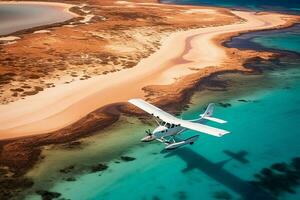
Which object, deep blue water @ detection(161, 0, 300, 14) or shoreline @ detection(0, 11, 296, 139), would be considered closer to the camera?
shoreline @ detection(0, 11, 296, 139)

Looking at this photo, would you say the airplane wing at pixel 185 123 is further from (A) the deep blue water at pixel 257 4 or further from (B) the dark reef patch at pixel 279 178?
(A) the deep blue water at pixel 257 4

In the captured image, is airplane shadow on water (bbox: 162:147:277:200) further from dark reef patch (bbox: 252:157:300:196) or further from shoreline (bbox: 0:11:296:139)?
shoreline (bbox: 0:11:296:139)

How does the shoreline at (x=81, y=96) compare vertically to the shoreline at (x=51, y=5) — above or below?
below

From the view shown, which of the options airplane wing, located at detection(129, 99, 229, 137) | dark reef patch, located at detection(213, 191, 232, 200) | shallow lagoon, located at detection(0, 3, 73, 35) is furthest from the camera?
shallow lagoon, located at detection(0, 3, 73, 35)

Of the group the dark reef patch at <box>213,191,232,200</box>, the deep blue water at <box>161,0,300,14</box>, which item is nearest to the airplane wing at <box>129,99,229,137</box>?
the dark reef patch at <box>213,191,232,200</box>

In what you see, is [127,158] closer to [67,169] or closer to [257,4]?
[67,169]

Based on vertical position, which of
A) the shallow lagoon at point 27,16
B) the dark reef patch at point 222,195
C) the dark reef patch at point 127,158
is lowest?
the dark reef patch at point 222,195

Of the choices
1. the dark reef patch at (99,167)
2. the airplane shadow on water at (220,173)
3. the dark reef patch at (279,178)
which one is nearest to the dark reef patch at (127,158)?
the dark reef patch at (99,167)

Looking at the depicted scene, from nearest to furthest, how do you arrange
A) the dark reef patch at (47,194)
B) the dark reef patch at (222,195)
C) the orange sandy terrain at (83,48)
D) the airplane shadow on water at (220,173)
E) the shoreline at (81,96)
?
1. the dark reef patch at (47,194)
2. the dark reef patch at (222,195)
3. the airplane shadow on water at (220,173)
4. the shoreline at (81,96)
5. the orange sandy terrain at (83,48)
